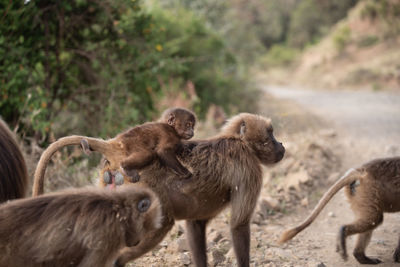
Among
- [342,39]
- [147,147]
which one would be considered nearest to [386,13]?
[342,39]

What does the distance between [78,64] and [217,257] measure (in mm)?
5169

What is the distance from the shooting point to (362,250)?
4473 mm

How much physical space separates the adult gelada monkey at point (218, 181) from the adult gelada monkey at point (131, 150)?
0.09 metres

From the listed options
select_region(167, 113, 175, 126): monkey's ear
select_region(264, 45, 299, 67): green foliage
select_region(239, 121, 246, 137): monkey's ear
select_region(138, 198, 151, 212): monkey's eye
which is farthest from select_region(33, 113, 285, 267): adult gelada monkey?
select_region(264, 45, 299, 67): green foliage

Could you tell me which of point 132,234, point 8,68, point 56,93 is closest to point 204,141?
point 132,234

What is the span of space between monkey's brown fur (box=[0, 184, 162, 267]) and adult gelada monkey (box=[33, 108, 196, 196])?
0.41 metres

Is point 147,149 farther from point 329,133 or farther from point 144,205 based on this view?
point 329,133

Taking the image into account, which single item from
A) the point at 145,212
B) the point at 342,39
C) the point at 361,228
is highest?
the point at 342,39

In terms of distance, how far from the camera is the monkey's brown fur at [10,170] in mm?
3707

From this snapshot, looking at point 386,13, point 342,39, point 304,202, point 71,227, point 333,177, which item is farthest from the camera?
point 342,39

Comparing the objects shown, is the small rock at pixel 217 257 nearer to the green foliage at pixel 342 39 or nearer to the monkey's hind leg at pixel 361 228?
the monkey's hind leg at pixel 361 228

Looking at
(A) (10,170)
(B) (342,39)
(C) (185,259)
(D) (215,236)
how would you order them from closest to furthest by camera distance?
(A) (10,170) → (C) (185,259) → (D) (215,236) → (B) (342,39)

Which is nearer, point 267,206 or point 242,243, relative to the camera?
point 242,243

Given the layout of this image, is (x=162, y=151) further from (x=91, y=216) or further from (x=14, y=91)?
(x=14, y=91)
